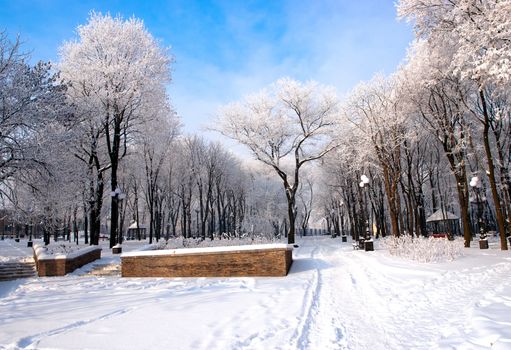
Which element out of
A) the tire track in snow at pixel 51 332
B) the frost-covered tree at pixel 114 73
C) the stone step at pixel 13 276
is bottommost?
the stone step at pixel 13 276

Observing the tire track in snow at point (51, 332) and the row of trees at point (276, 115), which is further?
the row of trees at point (276, 115)

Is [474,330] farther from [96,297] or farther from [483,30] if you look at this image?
[483,30]

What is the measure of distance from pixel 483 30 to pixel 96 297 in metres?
13.4

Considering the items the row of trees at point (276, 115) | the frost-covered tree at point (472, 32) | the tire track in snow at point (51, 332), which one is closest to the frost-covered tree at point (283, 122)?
the row of trees at point (276, 115)

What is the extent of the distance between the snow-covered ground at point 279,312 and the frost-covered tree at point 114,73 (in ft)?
40.5

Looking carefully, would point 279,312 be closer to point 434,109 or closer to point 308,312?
point 308,312

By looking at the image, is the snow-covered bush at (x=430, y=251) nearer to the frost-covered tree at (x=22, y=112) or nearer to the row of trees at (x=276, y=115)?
the row of trees at (x=276, y=115)

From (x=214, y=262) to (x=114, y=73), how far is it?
14821mm

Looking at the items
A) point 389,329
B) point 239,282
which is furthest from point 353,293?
point 239,282

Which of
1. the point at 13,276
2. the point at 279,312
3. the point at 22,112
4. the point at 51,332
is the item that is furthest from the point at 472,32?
the point at 13,276

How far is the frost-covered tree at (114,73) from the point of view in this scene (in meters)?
20.8

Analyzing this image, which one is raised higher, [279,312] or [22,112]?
[22,112]

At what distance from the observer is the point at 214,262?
1238 centimetres

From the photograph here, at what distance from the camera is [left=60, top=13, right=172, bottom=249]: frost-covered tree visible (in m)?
20.8
